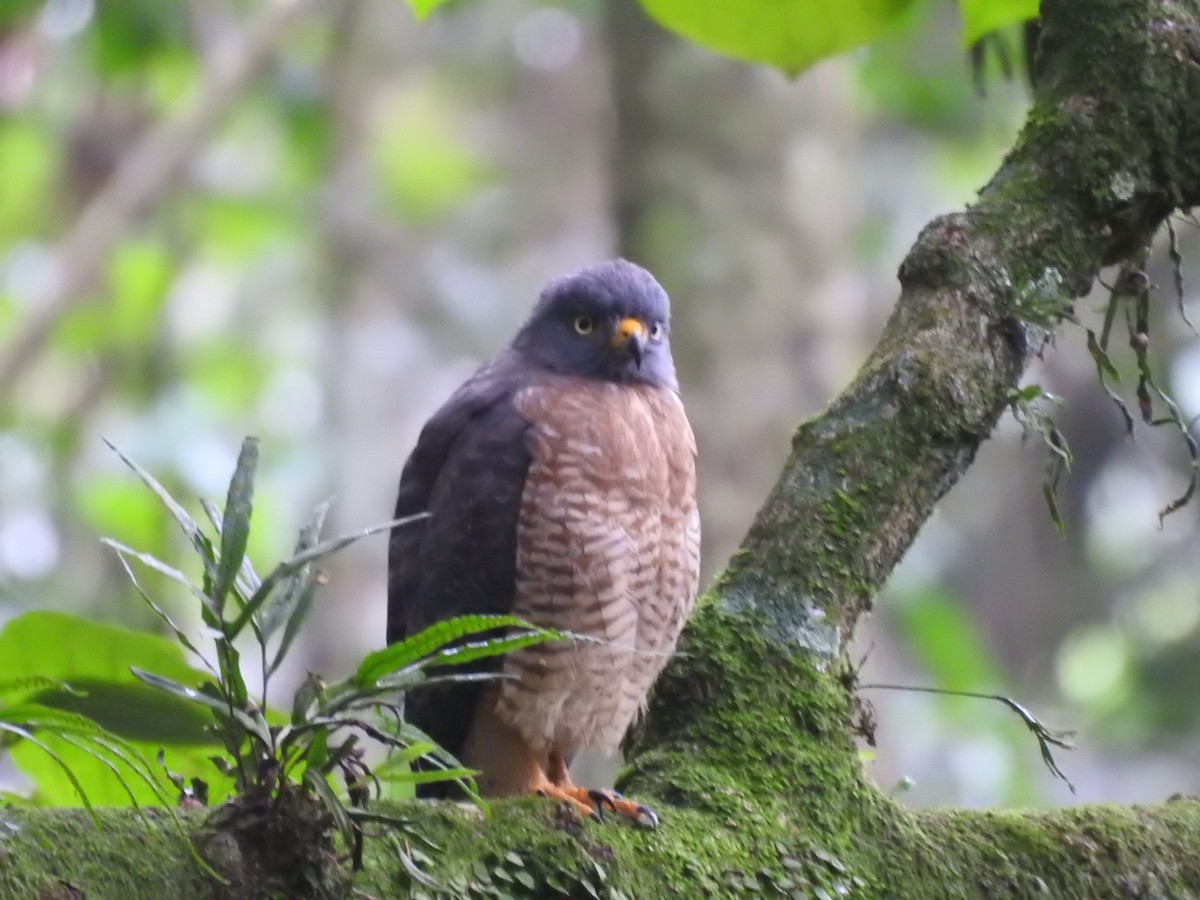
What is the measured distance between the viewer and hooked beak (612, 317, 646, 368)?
380 centimetres

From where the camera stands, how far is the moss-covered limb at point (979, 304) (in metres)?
2.76

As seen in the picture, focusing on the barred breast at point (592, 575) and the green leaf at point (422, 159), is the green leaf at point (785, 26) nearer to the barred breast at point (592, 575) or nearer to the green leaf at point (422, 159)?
the barred breast at point (592, 575)

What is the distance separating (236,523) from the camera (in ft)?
6.22

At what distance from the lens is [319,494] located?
28.5 ft

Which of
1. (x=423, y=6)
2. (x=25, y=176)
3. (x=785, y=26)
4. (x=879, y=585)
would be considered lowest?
(x=879, y=585)

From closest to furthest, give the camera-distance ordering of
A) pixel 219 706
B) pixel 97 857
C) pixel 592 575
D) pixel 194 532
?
1. pixel 97 857
2. pixel 219 706
3. pixel 194 532
4. pixel 592 575

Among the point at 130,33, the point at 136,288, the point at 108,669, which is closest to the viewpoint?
the point at 108,669

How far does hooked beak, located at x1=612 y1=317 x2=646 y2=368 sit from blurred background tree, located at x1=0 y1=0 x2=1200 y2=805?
1905 millimetres

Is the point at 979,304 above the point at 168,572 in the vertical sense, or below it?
above

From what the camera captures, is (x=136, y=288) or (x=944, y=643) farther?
(x=136, y=288)

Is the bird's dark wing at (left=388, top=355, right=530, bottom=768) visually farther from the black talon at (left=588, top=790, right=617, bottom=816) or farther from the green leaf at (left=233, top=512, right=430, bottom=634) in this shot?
the green leaf at (left=233, top=512, right=430, bottom=634)

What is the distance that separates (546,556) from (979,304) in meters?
1.07

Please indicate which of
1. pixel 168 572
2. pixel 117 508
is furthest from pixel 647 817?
pixel 117 508

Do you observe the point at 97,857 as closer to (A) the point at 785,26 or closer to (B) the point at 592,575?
(B) the point at 592,575
